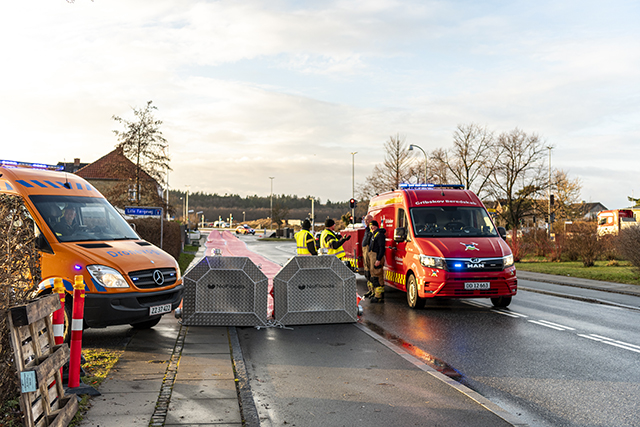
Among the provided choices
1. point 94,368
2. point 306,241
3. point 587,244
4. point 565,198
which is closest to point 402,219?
point 306,241

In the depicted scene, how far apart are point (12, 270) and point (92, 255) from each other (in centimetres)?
334

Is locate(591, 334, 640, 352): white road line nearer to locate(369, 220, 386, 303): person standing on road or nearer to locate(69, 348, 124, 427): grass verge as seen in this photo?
locate(369, 220, 386, 303): person standing on road

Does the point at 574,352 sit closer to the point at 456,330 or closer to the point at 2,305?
the point at 456,330

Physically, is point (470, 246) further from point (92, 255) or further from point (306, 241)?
point (92, 255)

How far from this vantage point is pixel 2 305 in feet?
12.8

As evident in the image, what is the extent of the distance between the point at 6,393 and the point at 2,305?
2.35 ft

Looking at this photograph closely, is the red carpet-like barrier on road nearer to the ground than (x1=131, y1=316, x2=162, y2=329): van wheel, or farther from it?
nearer to the ground

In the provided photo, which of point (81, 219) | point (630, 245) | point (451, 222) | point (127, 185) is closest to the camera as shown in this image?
point (81, 219)

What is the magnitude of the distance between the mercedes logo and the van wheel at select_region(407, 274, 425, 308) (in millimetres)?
5562

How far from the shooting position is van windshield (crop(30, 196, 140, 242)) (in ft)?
25.7

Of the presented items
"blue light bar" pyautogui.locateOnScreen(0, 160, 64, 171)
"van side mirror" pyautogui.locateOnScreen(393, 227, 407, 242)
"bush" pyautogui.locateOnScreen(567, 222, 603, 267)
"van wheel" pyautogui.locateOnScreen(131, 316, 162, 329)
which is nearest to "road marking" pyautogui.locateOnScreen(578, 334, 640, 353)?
"van side mirror" pyautogui.locateOnScreen(393, 227, 407, 242)

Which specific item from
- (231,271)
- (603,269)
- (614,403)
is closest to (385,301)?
(231,271)

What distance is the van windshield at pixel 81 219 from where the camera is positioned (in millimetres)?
7824

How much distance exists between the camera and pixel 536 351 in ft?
25.6
